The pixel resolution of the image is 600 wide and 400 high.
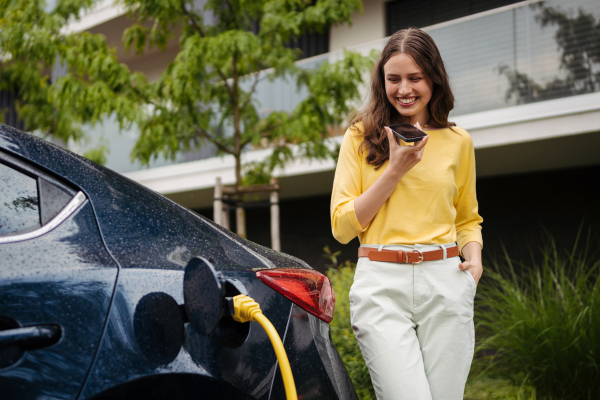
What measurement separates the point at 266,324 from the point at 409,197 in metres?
0.70

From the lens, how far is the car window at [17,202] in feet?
3.81

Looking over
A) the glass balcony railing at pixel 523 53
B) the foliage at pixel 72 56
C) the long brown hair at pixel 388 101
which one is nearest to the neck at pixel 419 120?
the long brown hair at pixel 388 101

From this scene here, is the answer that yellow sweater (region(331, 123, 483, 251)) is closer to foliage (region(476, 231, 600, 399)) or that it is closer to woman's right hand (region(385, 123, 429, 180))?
woman's right hand (region(385, 123, 429, 180))

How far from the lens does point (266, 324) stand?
1.11 m

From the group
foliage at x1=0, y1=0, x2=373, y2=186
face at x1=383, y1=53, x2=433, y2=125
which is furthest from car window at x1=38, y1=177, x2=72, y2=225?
foliage at x1=0, y1=0, x2=373, y2=186

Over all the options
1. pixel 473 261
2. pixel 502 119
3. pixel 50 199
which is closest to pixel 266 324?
pixel 50 199

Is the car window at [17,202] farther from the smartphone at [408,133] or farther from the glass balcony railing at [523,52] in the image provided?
the glass balcony railing at [523,52]

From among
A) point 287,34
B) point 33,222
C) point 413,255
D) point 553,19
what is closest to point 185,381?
point 33,222

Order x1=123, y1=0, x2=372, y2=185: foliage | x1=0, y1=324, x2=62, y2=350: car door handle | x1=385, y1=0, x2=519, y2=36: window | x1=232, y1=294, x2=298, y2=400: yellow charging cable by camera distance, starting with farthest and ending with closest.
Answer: x1=385, y1=0, x2=519, y2=36: window < x1=123, y1=0, x2=372, y2=185: foliage < x1=232, y1=294, x2=298, y2=400: yellow charging cable < x1=0, y1=324, x2=62, y2=350: car door handle

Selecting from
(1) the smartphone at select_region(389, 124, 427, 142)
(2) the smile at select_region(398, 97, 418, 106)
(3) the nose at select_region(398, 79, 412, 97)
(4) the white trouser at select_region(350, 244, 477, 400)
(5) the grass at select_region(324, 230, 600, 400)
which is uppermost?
(3) the nose at select_region(398, 79, 412, 97)

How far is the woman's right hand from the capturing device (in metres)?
1.47

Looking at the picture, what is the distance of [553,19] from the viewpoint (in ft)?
21.6

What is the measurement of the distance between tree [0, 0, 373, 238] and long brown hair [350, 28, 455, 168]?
325 cm

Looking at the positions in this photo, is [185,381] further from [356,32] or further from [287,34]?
[356,32]
